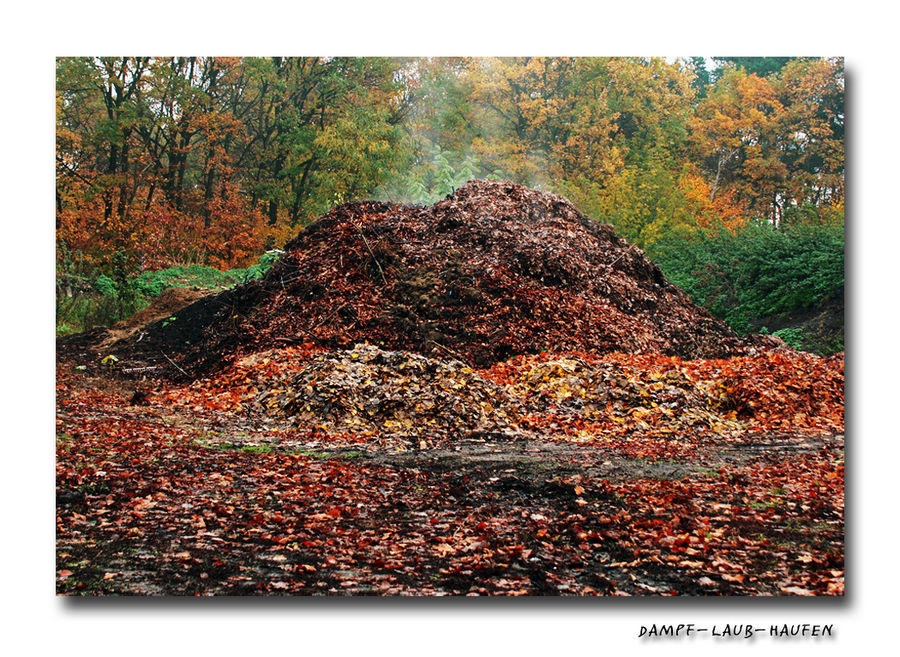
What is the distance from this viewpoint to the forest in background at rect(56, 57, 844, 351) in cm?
688

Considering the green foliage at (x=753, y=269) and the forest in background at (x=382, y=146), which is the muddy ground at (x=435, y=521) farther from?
the green foliage at (x=753, y=269)

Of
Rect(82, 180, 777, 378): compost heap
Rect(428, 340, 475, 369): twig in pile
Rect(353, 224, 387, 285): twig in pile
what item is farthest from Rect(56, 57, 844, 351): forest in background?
Rect(428, 340, 475, 369): twig in pile

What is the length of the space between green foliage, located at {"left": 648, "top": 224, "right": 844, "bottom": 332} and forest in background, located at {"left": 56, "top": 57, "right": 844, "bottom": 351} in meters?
0.07

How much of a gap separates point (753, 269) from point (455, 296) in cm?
650

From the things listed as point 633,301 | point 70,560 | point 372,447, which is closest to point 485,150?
point 633,301

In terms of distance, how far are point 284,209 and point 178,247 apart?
1654 millimetres

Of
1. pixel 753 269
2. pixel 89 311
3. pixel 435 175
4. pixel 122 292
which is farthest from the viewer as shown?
pixel 753 269

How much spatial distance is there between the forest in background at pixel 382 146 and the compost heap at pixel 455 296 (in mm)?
867

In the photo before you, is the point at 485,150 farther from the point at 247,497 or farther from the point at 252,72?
the point at 247,497

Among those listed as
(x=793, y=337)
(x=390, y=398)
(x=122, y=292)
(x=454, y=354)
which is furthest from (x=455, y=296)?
(x=793, y=337)

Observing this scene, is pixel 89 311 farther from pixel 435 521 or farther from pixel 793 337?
pixel 793 337

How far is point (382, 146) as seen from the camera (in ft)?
29.6

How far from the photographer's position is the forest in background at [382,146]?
688 cm
